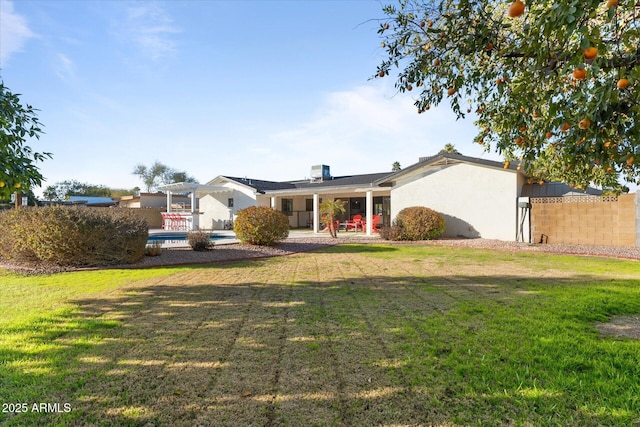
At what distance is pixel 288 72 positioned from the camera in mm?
12188

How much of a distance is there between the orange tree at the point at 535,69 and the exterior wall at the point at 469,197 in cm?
1000

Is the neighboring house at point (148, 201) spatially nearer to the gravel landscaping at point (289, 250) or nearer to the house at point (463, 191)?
the house at point (463, 191)

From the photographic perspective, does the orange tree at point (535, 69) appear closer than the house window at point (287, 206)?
Yes

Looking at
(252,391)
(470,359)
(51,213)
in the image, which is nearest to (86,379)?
(252,391)

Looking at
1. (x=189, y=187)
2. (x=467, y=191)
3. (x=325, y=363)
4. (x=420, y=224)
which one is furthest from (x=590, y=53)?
(x=189, y=187)

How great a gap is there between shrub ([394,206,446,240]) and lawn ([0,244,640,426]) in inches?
369

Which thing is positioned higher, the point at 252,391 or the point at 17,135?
the point at 17,135

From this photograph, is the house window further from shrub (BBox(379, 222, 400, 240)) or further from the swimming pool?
shrub (BBox(379, 222, 400, 240))

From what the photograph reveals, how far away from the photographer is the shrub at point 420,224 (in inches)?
640

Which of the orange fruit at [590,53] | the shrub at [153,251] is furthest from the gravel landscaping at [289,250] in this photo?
the orange fruit at [590,53]

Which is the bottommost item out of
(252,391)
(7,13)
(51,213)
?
(252,391)

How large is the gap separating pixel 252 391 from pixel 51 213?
345 inches

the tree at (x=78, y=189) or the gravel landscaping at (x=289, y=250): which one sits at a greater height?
the tree at (x=78, y=189)

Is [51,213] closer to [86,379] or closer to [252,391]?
[86,379]
